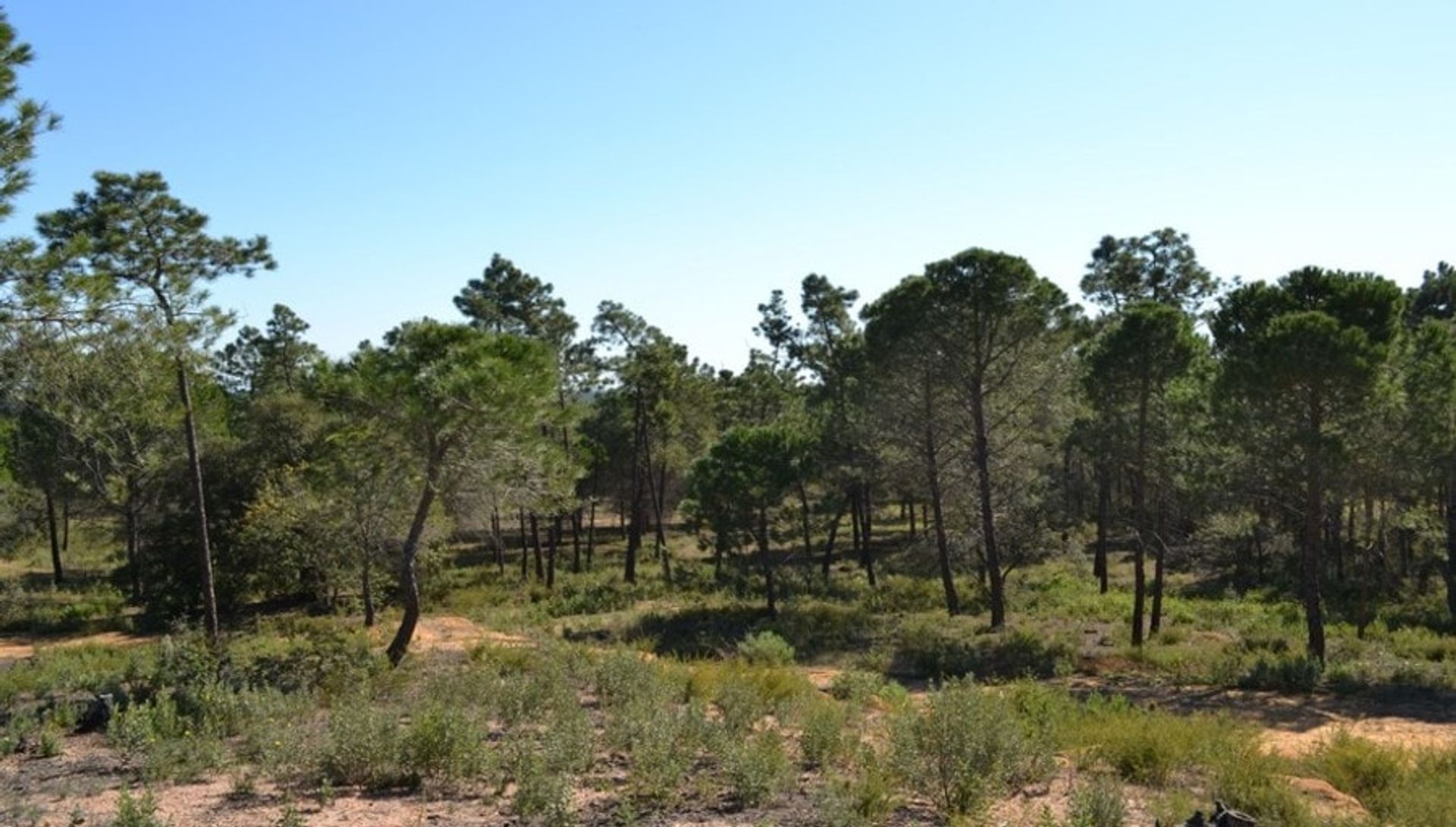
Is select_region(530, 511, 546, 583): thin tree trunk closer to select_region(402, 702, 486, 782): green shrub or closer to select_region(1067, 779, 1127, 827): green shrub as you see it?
select_region(402, 702, 486, 782): green shrub

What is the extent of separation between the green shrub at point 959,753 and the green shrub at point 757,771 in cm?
100

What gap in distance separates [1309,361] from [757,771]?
15.6 meters

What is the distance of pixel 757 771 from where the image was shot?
295 inches

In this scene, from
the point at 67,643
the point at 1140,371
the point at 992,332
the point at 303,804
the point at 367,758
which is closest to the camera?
the point at 303,804

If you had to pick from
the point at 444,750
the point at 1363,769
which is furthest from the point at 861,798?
the point at 1363,769

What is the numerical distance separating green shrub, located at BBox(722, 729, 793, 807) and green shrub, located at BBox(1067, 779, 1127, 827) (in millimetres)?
2314

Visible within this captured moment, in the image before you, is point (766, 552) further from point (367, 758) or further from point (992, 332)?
point (367, 758)

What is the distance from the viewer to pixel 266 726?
9375 mm

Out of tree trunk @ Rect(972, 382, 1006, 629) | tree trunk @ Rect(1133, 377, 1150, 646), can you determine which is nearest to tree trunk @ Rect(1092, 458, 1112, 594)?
tree trunk @ Rect(1133, 377, 1150, 646)

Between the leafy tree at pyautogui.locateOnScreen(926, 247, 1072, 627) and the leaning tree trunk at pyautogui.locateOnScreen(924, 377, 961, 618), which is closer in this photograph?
the leafy tree at pyautogui.locateOnScreen(926, 247, 1072, 627)

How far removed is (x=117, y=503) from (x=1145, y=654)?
33.8 metres

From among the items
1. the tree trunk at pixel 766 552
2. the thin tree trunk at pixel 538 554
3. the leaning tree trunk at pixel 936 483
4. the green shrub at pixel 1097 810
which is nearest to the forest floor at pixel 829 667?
the green shrub at pixel 1097 810

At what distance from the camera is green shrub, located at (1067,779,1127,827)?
21.2 feet

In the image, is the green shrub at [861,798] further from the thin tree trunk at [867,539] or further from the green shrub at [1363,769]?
the thin tree trunk at [867,539]
